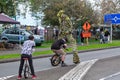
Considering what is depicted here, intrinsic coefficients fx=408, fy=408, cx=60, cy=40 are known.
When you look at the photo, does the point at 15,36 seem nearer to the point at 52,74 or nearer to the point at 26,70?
the point at 52,74

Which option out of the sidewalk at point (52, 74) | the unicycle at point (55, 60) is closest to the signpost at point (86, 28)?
the unicycle at point (55, 60)

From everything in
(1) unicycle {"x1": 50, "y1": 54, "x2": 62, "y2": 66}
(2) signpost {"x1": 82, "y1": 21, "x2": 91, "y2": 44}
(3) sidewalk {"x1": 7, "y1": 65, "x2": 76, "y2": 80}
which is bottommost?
(3) sidewalk {"x1": 7, "y1": 65, "x2": 76, "y2": 80}

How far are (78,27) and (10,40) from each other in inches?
531

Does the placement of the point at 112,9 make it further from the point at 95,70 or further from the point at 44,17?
the point at 95,70

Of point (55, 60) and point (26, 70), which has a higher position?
point (26, 70)

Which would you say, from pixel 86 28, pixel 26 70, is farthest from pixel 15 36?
pixel 26 70

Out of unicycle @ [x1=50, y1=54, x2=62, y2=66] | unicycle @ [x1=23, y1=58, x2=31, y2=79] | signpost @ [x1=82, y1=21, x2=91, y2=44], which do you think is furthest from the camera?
signpost @ [x1=82, y1=21, x2=91, y2=44]

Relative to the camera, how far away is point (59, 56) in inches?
719

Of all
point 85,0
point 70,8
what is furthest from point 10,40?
point 85,0

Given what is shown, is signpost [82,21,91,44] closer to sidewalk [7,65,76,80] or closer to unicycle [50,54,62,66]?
unicycle [50,54,62,66]

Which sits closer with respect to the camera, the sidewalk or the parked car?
the sidewalk

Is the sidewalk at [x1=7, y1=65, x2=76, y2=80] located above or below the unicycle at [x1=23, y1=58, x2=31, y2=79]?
below

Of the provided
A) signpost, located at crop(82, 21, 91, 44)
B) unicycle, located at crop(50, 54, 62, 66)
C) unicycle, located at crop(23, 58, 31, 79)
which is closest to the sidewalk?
unicycle, located at crop(23, 58, 31, 79)

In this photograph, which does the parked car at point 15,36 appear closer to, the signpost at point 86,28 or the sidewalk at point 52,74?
the signpost at point 86,28
